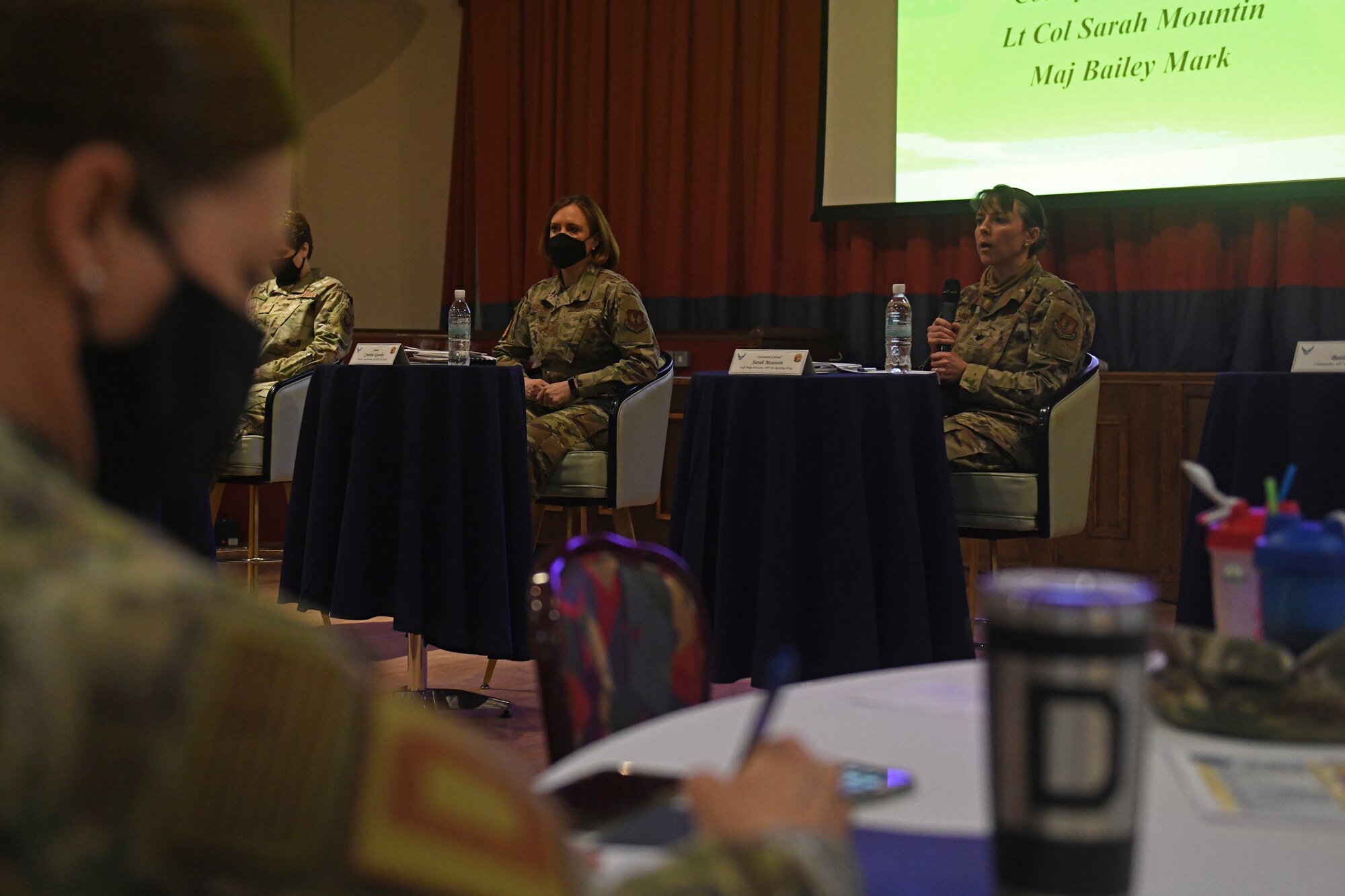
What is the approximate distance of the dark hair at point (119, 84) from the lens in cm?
42

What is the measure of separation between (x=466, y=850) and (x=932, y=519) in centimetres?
259

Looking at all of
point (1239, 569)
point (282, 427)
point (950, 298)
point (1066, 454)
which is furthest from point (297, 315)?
point (1239, 569)

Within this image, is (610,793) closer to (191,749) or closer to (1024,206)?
(191,749)

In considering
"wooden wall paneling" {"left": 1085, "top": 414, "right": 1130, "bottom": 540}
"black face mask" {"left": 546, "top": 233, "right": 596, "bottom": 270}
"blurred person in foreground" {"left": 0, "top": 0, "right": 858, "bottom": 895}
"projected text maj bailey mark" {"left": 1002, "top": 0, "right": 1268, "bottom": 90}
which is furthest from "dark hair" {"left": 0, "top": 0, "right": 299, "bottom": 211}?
"projected text maj bailey mark" {"left": 1002, "top": 0, "right": 1268, "bottom": 90}

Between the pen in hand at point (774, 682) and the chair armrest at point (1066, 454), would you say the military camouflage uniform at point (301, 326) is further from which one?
the pen in hand at point (774, 682)

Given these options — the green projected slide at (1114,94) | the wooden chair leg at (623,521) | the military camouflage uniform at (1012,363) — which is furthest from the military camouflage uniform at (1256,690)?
the green projected slide at (1114,94)

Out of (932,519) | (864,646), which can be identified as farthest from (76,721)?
(932,519)

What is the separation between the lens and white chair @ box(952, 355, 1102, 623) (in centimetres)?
333

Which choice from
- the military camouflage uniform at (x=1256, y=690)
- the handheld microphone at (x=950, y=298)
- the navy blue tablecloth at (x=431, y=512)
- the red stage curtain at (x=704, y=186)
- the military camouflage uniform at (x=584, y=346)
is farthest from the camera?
the red stage curtain at (x=704, y=186)

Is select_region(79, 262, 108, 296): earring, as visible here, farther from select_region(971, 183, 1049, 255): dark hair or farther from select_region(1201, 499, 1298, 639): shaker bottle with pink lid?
select_region(971, 183, 1049, 255): dark hair

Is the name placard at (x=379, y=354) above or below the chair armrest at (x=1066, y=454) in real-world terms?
above

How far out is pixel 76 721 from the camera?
318mm

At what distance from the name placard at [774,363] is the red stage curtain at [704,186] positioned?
7.75ft

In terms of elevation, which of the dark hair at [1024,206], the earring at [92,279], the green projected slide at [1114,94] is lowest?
the earring at [92,279]
